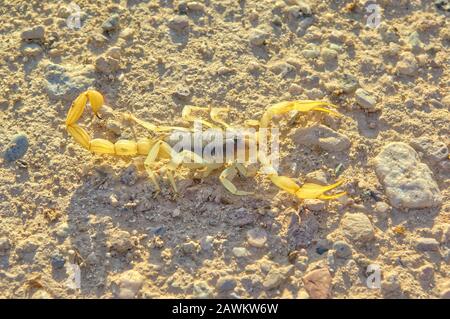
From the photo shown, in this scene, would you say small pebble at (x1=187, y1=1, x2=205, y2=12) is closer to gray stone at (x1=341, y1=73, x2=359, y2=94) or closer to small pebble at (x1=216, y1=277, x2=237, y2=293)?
gray stone at (x1=341, y1=73, x2=359, y2=94)

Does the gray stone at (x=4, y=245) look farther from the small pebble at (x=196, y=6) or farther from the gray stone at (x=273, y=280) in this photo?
the small pebble at (x=196, y=6)

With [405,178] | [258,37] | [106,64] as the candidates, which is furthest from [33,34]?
[405,178]

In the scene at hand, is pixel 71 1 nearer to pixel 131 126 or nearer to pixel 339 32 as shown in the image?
pixel 131 126

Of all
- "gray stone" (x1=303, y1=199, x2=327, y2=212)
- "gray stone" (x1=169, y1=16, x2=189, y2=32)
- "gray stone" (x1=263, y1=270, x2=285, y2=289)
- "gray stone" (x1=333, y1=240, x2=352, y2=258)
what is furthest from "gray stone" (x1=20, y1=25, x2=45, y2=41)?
"gray stone" (x1=333, y1=240, x2=352, y2=258)

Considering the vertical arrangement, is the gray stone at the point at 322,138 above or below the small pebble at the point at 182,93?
below

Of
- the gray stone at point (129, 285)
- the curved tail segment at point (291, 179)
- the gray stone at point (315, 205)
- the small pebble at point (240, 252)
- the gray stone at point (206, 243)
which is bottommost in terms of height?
the gray stone at point (129, 285)

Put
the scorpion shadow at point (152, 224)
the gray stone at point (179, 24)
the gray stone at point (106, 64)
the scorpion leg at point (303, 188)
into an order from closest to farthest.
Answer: the scorpion shadow at point (152, 224) < the scorpion leg at point (303, 188) < the gray stone at point (106, 64) < the gray stone at point (179, 24)

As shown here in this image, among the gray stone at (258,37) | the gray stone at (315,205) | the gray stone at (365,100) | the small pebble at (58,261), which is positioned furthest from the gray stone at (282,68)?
the small pebble at (58,261)
